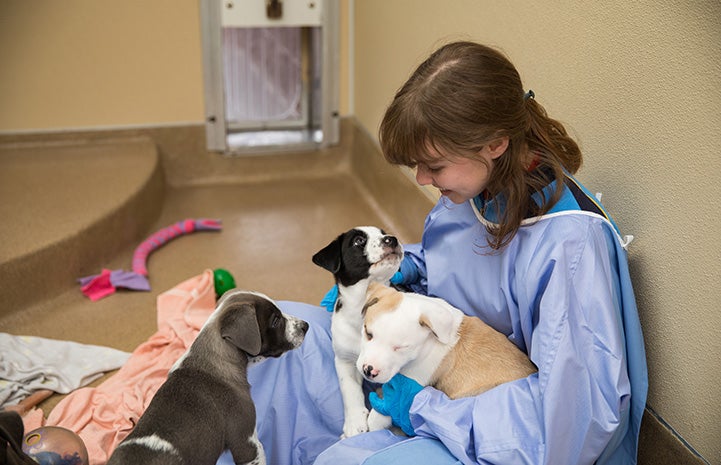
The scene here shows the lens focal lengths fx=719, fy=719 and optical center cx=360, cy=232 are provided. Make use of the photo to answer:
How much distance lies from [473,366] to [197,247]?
2.01 meters

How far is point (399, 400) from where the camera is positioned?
5.62 feet

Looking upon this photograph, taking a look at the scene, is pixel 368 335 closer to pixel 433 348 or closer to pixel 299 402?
pixel 433 348

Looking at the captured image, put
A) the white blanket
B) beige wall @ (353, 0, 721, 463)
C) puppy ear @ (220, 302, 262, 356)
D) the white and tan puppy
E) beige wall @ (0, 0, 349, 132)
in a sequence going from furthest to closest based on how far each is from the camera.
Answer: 1. beige wall @ (0, 0, 349, 132)
2. the white blanket
3. puppy ear @ (220, 302, 262, 356)
4. the white and tan puppy
5. beige wall @ (353, 0, 721, 463)

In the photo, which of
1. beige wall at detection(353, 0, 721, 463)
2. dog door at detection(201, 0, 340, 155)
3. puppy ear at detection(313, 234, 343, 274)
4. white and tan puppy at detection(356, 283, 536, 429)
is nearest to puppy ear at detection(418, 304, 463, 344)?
white and tan puppy at detection(356, 283, 536, 429)

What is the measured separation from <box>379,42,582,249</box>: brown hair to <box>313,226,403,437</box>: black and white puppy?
32 cm

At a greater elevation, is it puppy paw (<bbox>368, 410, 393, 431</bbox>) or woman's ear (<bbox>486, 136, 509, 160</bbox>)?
woman's ear (<bbox>486, 136, 509, 160</bbox>)

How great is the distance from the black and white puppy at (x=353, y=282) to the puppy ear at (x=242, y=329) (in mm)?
251

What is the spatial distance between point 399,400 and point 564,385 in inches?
16.0

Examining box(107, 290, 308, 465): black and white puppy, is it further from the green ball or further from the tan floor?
→ the green ball

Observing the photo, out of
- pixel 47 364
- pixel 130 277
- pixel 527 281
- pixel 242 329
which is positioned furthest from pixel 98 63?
pixel 527 281

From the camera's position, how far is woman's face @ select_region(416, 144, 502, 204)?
5.15 ft

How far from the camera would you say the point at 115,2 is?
3592 millimetres

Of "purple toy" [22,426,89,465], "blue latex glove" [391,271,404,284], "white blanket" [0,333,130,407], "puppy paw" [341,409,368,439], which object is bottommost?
"white blanket" [0,333,130,407]

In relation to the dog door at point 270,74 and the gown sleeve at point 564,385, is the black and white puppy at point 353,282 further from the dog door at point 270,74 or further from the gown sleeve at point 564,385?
the dog door at point 270,74
